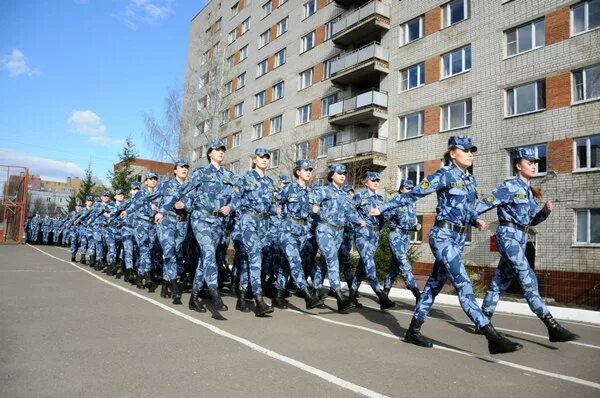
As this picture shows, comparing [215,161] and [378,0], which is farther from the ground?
[378,0]

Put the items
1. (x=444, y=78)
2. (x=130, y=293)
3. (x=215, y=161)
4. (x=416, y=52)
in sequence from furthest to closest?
(x=416, y=52) → (x=444, y=78) → (x=130, y=293) → (x=215, y=161)

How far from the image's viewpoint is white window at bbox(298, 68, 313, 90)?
33906 mm

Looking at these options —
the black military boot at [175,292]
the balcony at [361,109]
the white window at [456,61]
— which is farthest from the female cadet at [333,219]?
the balcony at [361,109]

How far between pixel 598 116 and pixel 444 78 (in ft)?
25.6

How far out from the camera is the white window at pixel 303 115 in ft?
110

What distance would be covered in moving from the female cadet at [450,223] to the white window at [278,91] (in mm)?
31781

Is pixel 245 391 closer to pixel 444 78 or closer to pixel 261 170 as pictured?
pixel 261 170

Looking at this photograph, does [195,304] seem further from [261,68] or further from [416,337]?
[261,68]

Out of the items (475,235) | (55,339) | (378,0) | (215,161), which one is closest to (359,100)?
(378,0)

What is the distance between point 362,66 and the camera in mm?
27016

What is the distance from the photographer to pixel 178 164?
9781 millimetres

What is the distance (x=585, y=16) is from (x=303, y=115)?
62.4 feet

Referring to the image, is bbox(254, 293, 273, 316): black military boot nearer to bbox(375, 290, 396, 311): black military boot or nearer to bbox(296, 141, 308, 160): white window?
bbox(375, 290, 396, 311): black military boot

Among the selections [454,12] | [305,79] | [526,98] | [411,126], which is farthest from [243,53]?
[526,98]
